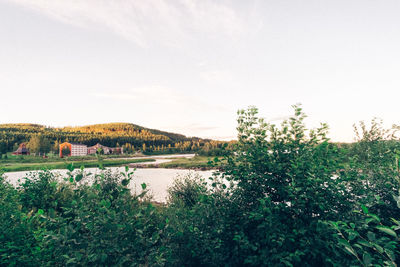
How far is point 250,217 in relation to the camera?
338cm

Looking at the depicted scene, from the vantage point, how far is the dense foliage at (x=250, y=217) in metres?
3.05

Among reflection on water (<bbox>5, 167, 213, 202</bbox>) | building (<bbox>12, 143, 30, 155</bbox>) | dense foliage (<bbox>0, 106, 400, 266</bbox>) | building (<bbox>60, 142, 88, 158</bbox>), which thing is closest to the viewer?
dense foliage (<bbox>0, 106, 400, 266</bbox>)

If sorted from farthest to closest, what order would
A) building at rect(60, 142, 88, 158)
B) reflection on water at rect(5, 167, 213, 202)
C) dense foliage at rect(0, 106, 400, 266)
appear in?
building at rect(60, 142, 88, 158), reflection on water at rect(5, 167, 213, 202), dense foliage at rect(0, 106, 400, 266)

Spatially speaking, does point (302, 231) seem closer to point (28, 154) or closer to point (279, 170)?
point (279, 170)

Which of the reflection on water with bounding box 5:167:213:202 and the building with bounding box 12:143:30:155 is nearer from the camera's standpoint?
the reflection on water with bounding box 5:167:213:202

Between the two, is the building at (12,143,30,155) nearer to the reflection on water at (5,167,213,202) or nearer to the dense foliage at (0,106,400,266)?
the reflection on water at (5,167,213,202)

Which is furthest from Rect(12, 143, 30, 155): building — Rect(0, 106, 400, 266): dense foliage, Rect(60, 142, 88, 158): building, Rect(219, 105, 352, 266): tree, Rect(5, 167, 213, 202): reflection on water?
Rect(219, 105, 352, 266): tree

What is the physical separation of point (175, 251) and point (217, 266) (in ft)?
3.26

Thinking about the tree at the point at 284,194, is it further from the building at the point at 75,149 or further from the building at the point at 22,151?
the building at the point at 75,149

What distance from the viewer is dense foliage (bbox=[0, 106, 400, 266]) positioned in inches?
120

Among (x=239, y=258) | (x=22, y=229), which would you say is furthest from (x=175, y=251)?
(x=22, y=229)

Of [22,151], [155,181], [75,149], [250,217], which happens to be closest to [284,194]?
[250,217]

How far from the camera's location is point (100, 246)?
298 centimetres

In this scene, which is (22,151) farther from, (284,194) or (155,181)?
(284,194)
